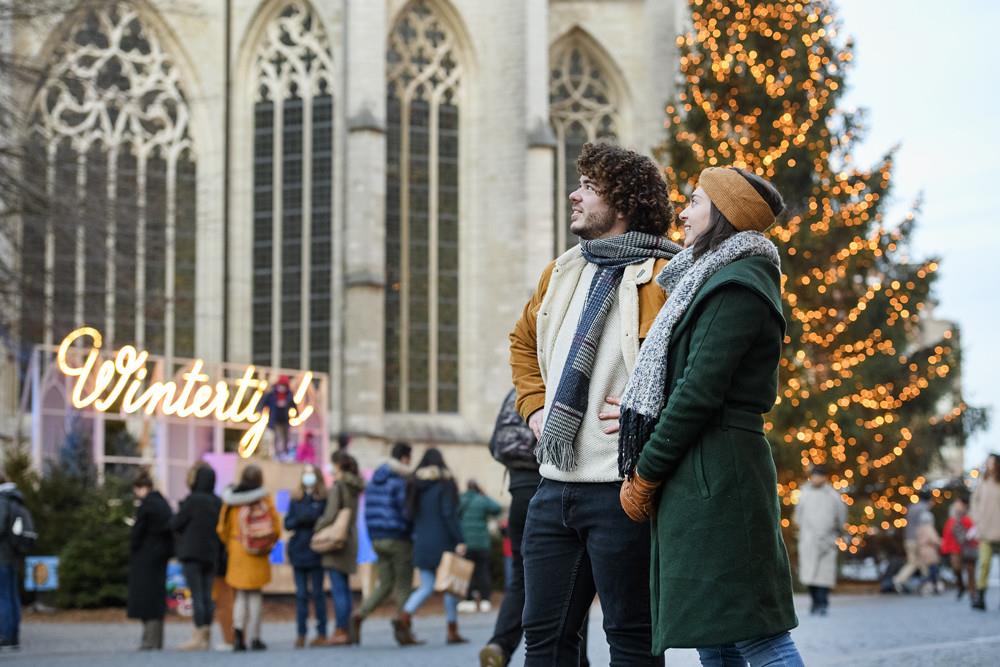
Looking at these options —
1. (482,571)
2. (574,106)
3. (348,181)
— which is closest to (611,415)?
(482,571)

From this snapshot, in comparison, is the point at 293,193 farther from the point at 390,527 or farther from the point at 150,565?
the point at 390,527

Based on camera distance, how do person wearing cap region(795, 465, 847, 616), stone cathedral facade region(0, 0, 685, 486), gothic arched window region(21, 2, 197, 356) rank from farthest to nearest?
stone cathedral facade region(0, 0, 685, 486)
gothic arched window region(21, 2, 197, 356)
person wearing cap region(795, 465, 847, 616)

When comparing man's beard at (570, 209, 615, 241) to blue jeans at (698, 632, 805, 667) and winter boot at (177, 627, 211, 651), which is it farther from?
winter boot at (177, 627, 211, 651)

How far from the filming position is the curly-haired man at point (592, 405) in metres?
4.52

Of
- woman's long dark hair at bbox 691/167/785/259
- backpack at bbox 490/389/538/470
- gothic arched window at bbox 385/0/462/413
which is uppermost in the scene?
gothic arched window at bbox 385/0/462/413

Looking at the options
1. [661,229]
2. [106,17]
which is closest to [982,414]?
[106,17]

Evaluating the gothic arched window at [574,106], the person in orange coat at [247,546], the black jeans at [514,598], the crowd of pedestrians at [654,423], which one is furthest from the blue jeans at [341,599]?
the gothic arched window at [574,106]

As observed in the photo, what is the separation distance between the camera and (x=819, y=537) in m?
16.6

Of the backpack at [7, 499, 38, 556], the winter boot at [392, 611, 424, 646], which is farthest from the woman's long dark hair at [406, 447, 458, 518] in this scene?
the backpack at [7, 499, 38, 556]

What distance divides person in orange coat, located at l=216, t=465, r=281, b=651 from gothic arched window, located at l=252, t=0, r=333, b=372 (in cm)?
1612

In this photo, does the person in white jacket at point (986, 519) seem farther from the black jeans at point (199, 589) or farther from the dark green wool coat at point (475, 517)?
the black jeans at point (199, 589)

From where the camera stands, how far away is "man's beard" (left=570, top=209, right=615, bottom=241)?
492cm

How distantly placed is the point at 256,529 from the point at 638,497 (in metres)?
9.66

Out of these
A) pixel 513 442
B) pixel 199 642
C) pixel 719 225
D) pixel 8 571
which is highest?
pixel 719 225
